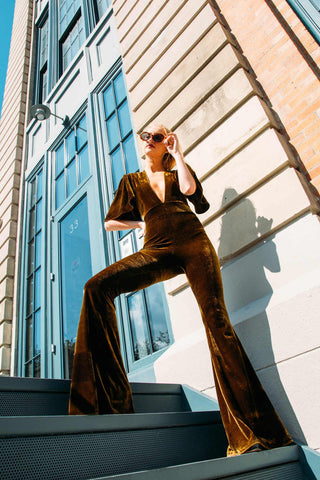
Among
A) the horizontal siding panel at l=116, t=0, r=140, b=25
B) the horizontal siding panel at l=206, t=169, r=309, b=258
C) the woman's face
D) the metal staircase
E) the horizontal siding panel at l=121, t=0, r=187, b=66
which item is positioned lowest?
the metal staircase

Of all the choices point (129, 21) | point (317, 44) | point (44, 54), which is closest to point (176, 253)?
point (317, 44)

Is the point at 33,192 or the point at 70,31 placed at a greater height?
the point at 70,31

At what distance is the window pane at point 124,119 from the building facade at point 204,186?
0.02 metres

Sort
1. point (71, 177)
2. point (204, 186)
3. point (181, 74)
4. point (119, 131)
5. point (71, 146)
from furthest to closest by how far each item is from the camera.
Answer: point (71, 146), point (71, 177), point (119, 131), point (181, 74), point (204, 186)

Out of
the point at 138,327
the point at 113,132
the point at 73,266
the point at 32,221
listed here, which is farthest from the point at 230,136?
the point at 32,221

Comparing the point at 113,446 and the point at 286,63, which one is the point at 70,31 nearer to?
the point at 286,63

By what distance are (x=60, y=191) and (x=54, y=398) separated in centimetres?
489

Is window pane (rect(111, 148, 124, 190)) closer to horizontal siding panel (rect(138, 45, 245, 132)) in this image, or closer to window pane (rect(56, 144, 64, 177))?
horizontal siding panel (rect(138, 45, 245, 132))

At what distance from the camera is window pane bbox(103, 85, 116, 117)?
5.58 metres

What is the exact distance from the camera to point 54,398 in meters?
2.02

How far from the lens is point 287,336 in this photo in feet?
7.37

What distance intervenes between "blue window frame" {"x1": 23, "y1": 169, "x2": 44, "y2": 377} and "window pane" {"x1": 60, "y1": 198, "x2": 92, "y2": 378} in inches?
25.3

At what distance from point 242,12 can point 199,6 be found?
20.7 inches

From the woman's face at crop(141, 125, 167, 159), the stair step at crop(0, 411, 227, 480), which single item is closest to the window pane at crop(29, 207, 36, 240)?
the woman's face at crop(141, 125, 167, 159)
